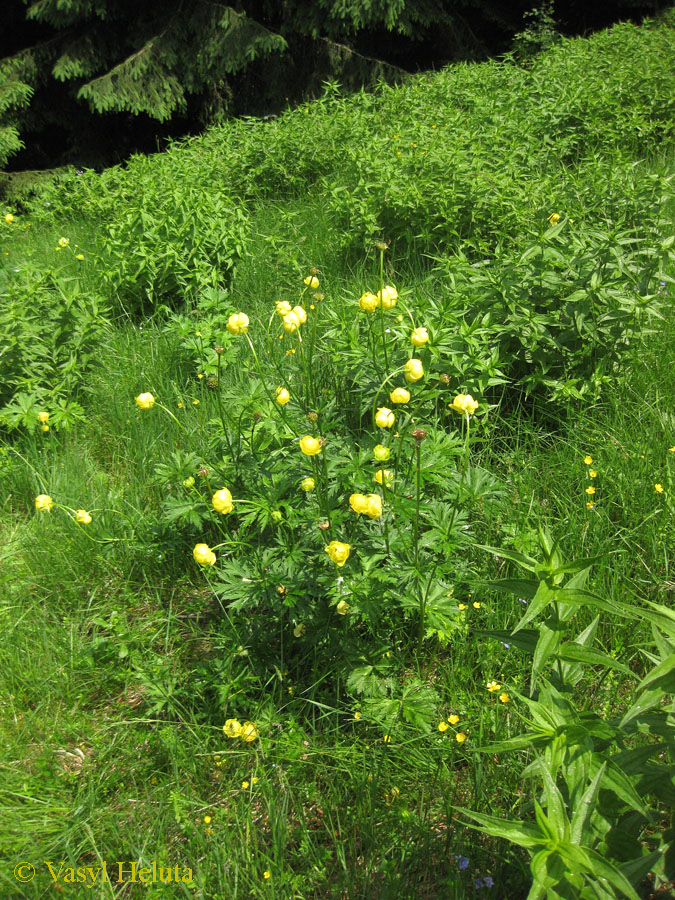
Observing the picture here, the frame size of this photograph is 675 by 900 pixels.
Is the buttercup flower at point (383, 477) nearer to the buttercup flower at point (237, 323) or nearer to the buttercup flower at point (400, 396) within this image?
the buttercup flower at point (400, 396)

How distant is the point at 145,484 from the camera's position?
7.91ft

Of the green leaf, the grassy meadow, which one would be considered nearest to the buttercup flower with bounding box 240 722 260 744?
the grassy meadow

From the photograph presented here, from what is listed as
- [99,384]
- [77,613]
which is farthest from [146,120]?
[77,613]

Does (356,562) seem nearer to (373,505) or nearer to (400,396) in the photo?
(373,505)

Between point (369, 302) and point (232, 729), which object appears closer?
point (232, 729)

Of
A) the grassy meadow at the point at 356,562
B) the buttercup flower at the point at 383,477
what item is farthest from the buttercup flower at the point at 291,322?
the buttercup flower at the point at 383,477

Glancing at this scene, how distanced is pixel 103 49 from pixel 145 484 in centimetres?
715

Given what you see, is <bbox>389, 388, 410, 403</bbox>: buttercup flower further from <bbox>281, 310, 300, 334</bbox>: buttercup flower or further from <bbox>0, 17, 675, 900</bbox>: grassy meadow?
<bbox>281, 310, 300, 334</bbox>: buttercup flower

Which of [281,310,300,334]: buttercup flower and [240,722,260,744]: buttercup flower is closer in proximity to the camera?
[240,722,260,744]: buttercup flower

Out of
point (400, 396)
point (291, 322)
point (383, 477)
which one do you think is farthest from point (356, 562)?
point (291, 322)

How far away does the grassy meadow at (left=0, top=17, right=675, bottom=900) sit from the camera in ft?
4.16

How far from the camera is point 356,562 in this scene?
1.61 metres

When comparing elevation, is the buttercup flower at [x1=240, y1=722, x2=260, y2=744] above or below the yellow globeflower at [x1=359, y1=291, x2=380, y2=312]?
below

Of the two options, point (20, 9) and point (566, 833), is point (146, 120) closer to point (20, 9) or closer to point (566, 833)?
point (20, 9)
